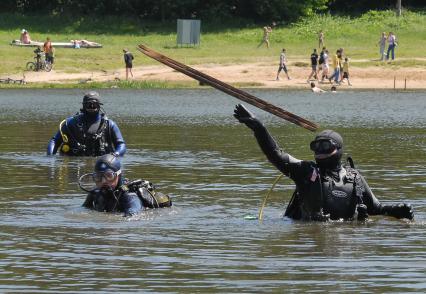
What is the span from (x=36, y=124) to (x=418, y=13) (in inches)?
1919

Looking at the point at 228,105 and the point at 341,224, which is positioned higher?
the point at 341,224

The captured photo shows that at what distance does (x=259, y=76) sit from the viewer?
59.3 metres

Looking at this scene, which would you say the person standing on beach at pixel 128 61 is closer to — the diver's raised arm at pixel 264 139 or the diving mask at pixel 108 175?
the diving mask at pixel 108 175

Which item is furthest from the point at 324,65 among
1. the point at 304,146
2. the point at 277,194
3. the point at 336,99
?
the point at 277,194

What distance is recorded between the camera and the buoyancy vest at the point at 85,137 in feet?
74.1

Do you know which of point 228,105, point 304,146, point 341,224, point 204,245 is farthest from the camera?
point 228,105

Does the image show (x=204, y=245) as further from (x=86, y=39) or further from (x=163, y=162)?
(x=86, y=39)

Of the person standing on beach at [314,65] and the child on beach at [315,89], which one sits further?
the person standing on beach at [314,65]

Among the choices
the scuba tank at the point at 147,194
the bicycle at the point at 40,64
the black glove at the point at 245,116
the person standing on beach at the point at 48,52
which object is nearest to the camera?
the black glove at the point at 245,116

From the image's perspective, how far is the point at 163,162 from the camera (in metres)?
23.7

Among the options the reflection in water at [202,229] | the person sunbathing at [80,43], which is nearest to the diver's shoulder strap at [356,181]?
the reflection in water at [202,229]

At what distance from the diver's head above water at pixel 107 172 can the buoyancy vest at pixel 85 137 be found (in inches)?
278

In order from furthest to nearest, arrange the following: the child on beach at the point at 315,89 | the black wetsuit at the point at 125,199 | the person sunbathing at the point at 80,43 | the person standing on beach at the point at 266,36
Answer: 1. the person standing on beach at the point at 266,36
2. the person sunbathing at the point at 80,43
3. the child on beach at the point at 315,89
4. the black wetsuit at the point at 125,199

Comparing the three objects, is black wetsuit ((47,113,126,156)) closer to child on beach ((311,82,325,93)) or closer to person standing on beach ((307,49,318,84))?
child on beach ((311,82,325,93))
